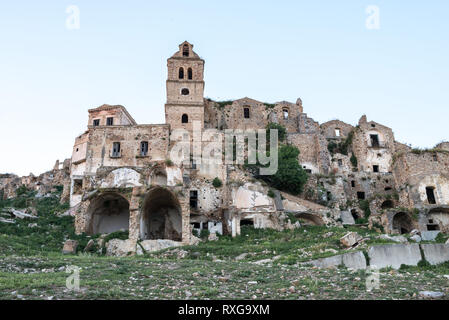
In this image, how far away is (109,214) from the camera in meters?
32.0

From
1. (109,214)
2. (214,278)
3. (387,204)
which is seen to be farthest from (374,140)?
(214,278)

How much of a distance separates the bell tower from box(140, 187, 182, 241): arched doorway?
13121mm

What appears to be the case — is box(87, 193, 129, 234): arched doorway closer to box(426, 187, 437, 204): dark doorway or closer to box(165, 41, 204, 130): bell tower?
box(165, 41, 204, 130): bell tower

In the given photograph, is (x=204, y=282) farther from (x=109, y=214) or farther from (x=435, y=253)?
(x=109, y=214)

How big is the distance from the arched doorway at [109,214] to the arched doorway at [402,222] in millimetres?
22932

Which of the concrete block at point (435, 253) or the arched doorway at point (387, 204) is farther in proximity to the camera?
the arched doorway at point (387, 204)

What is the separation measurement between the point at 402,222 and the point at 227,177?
16.0 metres

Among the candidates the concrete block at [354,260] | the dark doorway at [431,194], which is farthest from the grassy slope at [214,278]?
the dark doorway at [431,194]

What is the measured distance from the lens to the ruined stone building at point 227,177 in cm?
3097

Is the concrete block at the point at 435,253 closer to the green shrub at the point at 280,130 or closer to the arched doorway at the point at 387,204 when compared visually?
the arched doorway at the point at 387,204

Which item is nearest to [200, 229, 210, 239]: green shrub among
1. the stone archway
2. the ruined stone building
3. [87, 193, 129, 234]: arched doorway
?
the ruined stone building
